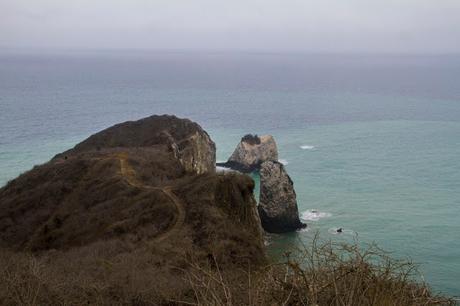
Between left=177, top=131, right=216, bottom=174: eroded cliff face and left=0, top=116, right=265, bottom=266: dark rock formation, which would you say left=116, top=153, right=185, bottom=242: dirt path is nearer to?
left=0, top=116, right=265, bottom=266: dark rock formation

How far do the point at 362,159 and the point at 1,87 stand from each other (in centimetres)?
12263

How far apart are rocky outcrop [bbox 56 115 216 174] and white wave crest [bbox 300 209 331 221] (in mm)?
9854

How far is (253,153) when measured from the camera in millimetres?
69562

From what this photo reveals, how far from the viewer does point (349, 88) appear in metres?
170

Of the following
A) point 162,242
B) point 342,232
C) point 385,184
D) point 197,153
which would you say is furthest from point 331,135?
point 162,242

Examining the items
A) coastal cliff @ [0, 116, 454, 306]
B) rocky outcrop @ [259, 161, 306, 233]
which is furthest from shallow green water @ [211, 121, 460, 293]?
coastal cliff @ [0, 116, 454, 306]

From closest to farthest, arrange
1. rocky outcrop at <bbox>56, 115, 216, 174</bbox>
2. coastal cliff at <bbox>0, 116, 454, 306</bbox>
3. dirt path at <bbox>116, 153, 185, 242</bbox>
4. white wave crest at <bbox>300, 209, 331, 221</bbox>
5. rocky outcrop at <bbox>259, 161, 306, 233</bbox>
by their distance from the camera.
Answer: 1. coastal cliff at <bbox>0, 116, 454, 306</bbox>
2. dirt path at <bbox>116, 153, 185, 242</bbox>
3. rocky outcrop at <bbox>259, 161, 306, 233</bbox>
4. white wave crest at <bbox>300, 209, 331, 221</bbox>
5. rocky outcrop at <bbox>56, 115, 216, 174</bbox>

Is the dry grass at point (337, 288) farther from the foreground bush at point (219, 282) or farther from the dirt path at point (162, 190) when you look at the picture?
the dirt path at point (162, 190)

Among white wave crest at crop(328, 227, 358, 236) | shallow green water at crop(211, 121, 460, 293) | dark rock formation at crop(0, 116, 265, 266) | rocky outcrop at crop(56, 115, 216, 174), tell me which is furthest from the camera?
rocky outcrop at crop(56, 115, 216, 174)

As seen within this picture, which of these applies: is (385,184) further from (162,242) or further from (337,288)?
(337,288)

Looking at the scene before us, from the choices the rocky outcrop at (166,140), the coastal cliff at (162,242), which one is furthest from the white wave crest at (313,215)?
the rocky outcrop at (166,140)

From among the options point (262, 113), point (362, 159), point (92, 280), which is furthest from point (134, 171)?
point (262, 113)

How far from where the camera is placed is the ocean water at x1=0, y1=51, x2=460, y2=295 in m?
47.1

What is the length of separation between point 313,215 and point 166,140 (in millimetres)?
15027
